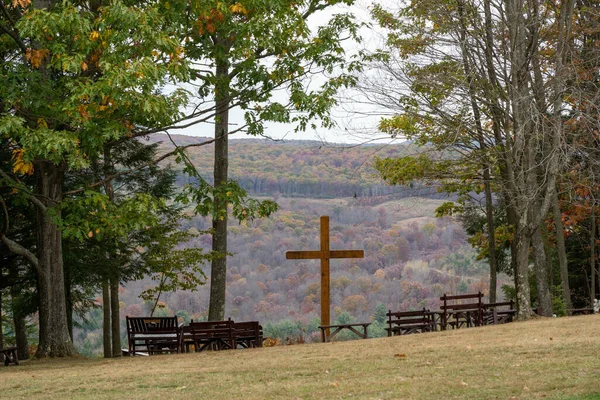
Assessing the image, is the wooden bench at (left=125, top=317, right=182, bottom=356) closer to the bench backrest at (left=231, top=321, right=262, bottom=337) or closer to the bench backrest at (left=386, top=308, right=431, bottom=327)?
the bench backrest at (left=231, top=321, right=262, bottom=337)

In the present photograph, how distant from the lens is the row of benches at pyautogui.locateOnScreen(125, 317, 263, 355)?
17.2m

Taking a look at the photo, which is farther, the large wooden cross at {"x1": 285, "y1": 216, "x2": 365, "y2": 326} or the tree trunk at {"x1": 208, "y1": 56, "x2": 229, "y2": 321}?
the large wooden cross at {"x1": 285, "y1": 216, "x2": 365, "y2": 326}

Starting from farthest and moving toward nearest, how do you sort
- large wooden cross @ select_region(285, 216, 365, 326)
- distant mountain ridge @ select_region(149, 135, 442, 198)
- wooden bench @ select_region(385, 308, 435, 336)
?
distant mountain ridge @ select_region(149, 135, 442, 198) < large wooden cross @ select_region(285, 216, 365, 326) < wooden bench @ select_region(385, 308, 435, 336)

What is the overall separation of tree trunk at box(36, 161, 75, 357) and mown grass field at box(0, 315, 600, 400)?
1037 millimetres

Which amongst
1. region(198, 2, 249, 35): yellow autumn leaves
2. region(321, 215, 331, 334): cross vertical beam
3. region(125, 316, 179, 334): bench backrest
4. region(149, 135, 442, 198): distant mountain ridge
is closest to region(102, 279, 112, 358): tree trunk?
region(125, 316, 179, 334): bench backrest

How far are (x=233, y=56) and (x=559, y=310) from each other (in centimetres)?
1244

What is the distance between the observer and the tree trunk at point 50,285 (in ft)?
56.9

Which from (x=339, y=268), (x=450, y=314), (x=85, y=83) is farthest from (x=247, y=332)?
(x=339, y=268)

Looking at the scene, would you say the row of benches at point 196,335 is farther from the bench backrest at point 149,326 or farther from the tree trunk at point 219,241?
the tree trunk at point 219,241

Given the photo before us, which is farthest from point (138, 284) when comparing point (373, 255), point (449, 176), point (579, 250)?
point (449, 176)

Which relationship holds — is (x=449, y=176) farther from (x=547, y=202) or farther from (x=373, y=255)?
(x=373, y=255)

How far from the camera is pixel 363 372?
36.1 feet

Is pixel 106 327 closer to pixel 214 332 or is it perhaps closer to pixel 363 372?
pixel 214 332

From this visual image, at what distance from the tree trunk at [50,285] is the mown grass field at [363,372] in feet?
3.40
